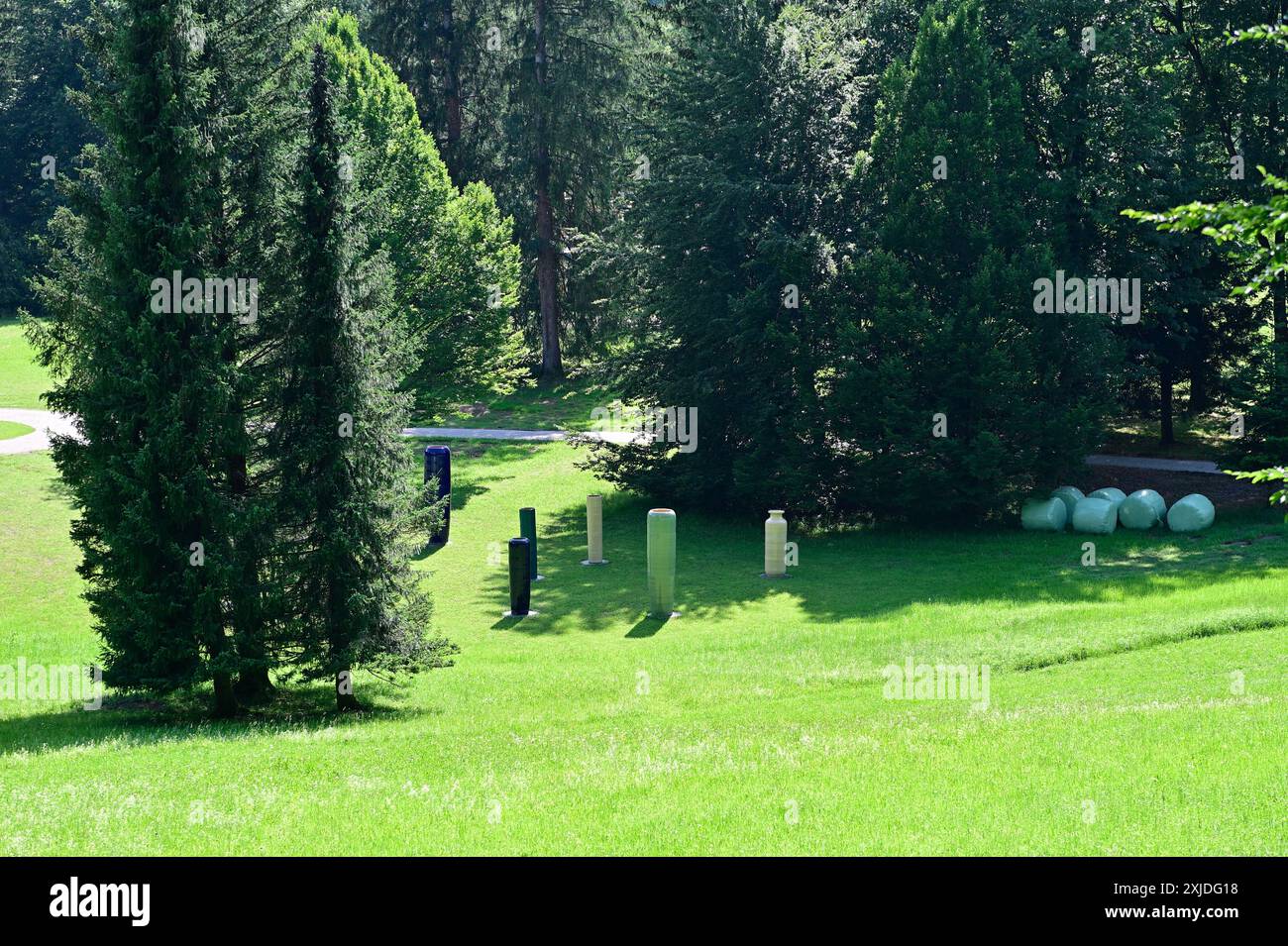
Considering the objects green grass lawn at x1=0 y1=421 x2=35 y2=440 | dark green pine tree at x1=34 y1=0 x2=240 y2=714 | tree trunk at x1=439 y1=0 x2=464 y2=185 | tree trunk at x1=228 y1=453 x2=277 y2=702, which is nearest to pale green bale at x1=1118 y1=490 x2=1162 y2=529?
tree trunk at x1=228 y1=453 x2=277 y2=702

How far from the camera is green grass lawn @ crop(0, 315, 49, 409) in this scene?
48062 millimetres

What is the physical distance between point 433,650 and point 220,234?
6.53m

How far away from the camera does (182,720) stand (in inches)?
696

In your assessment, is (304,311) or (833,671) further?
(833,671)

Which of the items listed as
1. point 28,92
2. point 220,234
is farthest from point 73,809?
point 28,92

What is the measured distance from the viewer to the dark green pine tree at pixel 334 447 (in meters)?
17.3

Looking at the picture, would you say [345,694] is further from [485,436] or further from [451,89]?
[451,89]

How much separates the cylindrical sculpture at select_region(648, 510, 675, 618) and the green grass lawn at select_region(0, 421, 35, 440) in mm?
25493

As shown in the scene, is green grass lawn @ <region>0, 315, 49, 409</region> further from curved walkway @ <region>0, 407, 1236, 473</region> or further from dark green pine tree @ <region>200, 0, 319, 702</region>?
dark green pine tree @ <region>200, 0, 319, 702</region>

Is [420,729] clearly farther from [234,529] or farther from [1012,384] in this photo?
[1012,384]

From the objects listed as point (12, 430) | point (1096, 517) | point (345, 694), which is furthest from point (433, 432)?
point (345, 694)

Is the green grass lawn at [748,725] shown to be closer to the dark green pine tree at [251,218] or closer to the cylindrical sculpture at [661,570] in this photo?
the cylindrical sculpture at [661,570]

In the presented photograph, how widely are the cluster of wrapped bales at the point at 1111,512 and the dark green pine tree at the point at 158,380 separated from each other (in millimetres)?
20244
